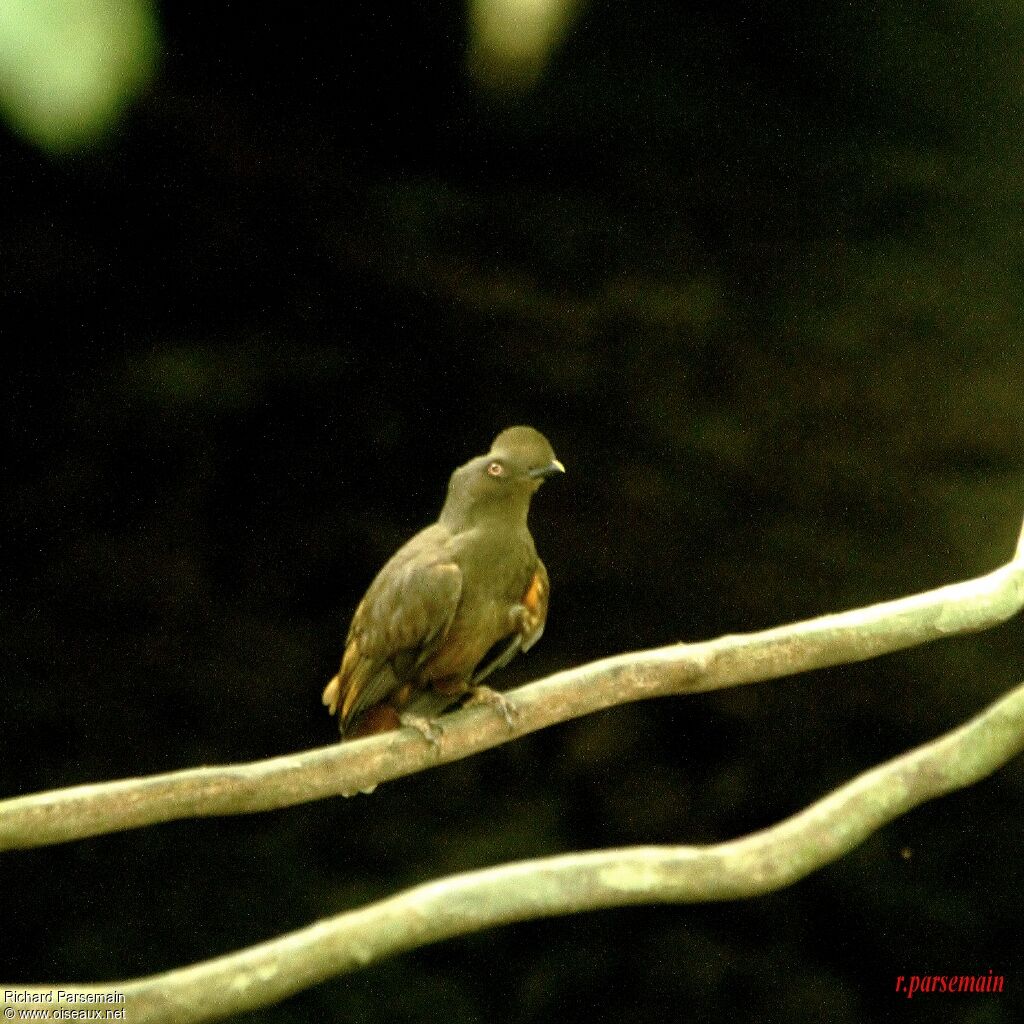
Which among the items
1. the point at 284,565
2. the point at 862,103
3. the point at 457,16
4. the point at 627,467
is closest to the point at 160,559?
the point at 284,565

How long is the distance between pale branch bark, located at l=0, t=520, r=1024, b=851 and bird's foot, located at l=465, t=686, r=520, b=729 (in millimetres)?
12

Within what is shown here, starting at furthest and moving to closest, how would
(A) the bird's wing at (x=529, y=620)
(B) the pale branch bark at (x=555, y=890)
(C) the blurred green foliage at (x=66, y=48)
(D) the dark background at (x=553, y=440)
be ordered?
(D) the dark background at (x=553, y=440)
(A) the bird's wing at (x=529, y=620)
(B) the pale branch bark at (x=555, y=890)
(C) the blurred green foliage at (x=66, y=48)

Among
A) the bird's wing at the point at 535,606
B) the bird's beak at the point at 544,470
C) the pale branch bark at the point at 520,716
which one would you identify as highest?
the bird's beak at the point at 544,470

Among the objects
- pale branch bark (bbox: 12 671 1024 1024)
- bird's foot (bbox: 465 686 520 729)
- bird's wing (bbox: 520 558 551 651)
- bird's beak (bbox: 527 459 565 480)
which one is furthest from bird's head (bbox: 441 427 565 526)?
pale branch bark (bbox: 12 671 1024 1024)

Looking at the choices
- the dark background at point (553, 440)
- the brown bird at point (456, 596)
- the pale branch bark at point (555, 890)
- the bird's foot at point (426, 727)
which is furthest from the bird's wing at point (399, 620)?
the pale branch bark at point (555, 890)

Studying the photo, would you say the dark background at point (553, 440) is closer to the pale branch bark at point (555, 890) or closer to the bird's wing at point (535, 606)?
the bird's wing at point (535, 606)

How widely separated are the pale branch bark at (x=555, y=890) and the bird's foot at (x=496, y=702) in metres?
0.33

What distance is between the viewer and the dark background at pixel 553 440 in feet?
8.89

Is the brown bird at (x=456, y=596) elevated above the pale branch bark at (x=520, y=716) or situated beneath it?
elevated above

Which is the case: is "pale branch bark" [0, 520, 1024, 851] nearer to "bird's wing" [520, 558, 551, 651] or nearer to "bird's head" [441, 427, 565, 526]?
"bird's wing" [520, 558, 551, 651]

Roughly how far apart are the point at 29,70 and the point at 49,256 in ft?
5.79

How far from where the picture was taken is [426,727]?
7.59 feet

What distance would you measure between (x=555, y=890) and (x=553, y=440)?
48.1 inches

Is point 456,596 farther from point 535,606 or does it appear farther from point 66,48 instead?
point 66,48
